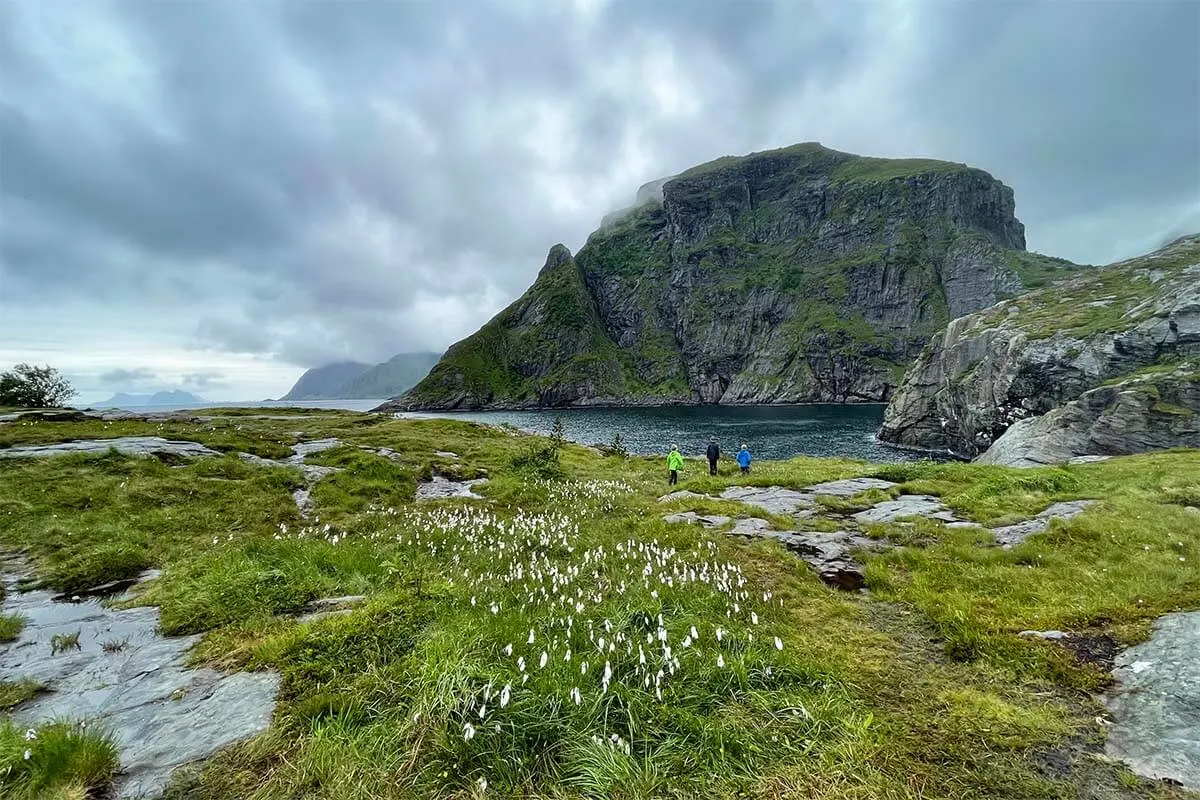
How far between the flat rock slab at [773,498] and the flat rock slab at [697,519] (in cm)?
210

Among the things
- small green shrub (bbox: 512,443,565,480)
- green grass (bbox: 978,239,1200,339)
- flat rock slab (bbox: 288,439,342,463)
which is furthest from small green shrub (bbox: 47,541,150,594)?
green grass (bbox: 978,239,1200,339)

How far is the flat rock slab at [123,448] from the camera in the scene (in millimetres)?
20984

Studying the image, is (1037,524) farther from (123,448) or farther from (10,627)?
(123,448)

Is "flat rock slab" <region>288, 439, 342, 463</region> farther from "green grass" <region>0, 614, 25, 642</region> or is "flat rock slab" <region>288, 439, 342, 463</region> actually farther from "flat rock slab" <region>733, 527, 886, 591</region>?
"flat rock slab" <region>733, 527, 886, 591</region>

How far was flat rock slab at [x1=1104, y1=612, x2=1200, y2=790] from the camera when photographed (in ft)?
16.7

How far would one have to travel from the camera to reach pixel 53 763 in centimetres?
477

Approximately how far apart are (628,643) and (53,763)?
649 cm

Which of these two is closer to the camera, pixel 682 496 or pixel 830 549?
pixel 830 549

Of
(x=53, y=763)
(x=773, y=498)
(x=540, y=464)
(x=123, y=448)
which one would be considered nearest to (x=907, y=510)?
(x=773, y=498)

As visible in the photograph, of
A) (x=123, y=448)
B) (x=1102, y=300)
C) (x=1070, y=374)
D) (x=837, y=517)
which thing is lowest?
(x=837, y=517)

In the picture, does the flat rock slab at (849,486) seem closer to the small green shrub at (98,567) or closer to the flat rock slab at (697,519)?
the flat rock slab at (697,519)

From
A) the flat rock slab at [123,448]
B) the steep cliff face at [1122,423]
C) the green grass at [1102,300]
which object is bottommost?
the steep cliff face at [1122,423]

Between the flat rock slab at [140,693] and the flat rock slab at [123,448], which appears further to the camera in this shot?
the flat rock slab at [123,448]

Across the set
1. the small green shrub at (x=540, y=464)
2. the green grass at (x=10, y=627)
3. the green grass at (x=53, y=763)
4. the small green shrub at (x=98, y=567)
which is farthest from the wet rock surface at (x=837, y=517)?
the green grass at (x=10, y=627)
